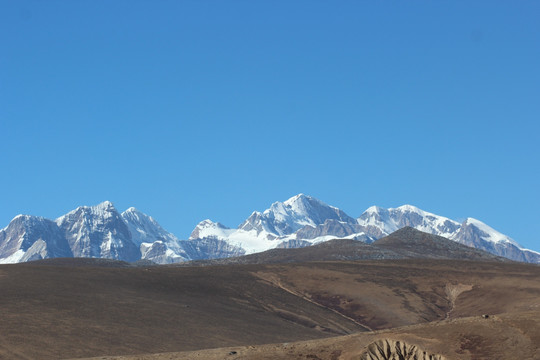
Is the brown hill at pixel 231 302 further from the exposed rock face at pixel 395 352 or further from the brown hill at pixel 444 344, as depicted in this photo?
Answer: the exposed rock face at pixel 395 352

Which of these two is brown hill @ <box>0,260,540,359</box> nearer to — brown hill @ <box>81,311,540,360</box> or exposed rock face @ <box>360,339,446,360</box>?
brown hill @ <box>81,311,540,360</box>

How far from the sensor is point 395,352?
91.2 feet

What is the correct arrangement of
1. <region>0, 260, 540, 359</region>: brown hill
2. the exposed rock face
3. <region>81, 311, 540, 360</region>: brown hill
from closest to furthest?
the exposed rock face → <region>81, 311, 540, 360</region>: brown hill → <region>0, 260, 540, 359</region>: brown hill

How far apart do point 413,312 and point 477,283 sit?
18401mm

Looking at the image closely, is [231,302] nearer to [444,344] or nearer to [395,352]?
[444,344]

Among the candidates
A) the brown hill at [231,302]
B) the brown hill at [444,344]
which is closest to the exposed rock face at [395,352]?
the brown hill at [444,344]

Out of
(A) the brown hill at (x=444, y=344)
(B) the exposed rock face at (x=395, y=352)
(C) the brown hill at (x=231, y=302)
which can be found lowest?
(B) the exposed rock face at (x=395, y=352)

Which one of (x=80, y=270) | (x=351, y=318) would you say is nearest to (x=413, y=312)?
(x=351, y=318)

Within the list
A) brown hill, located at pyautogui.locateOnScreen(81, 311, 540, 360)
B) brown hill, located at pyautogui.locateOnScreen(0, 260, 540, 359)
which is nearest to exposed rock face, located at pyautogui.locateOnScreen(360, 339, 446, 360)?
brown hill, located at pyautogui.locateOnScreen(81, 311, 540, 360)

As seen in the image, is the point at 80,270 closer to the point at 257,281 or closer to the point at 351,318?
the point at 257,281

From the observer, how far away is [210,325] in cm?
8394

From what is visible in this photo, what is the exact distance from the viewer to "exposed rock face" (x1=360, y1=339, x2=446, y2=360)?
27391 mm

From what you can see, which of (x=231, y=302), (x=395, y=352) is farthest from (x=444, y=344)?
(x=231, y=302)

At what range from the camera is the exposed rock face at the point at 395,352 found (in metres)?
27.4
